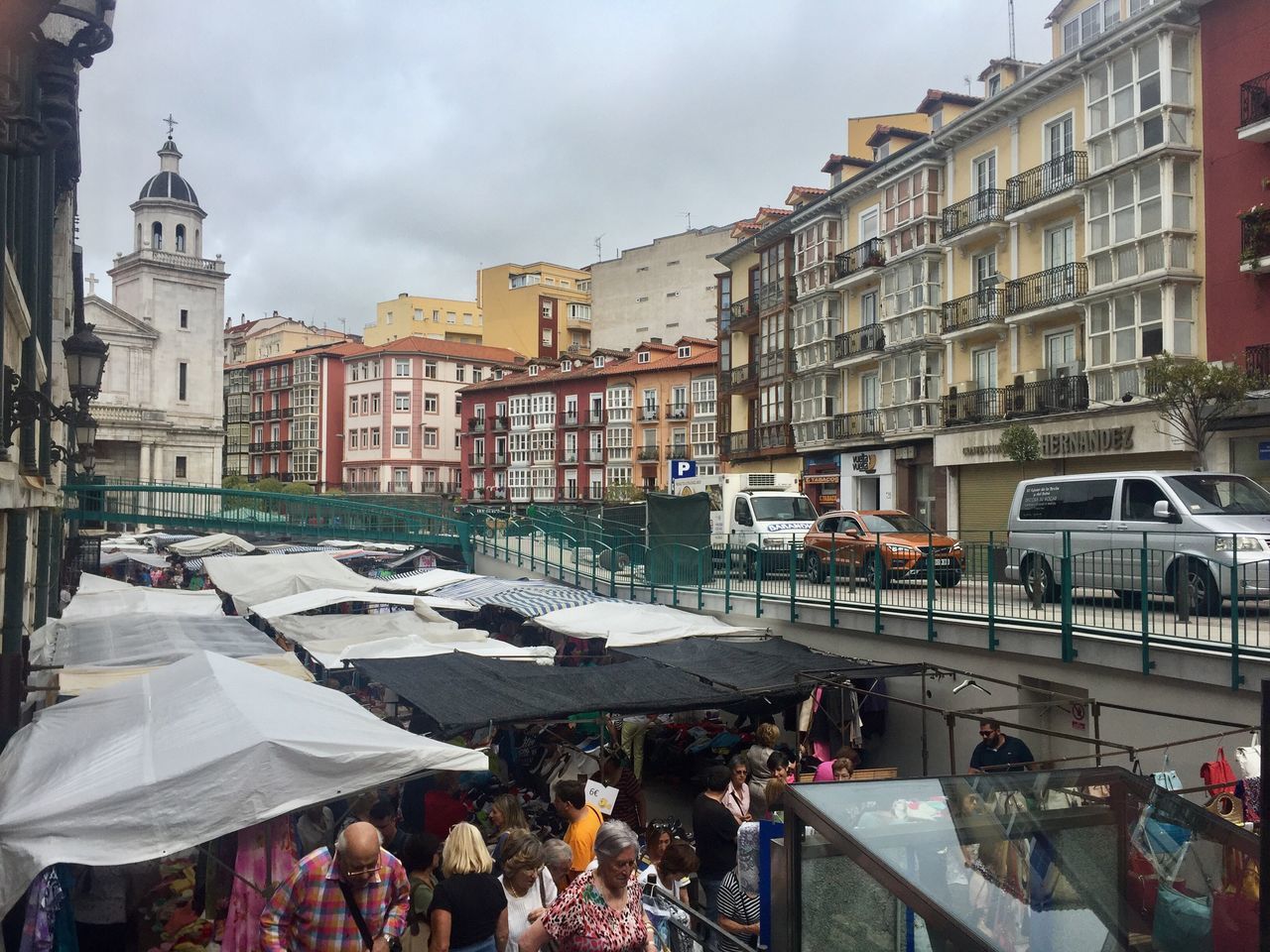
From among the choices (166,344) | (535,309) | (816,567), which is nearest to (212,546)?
(816,567)

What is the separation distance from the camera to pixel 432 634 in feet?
49.6

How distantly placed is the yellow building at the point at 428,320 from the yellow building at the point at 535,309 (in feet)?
13.3

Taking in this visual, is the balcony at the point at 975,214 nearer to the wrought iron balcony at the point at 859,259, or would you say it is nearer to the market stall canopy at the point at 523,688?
the wrought iron balcony at the point at 859,259

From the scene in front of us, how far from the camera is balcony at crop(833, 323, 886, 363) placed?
38969 millimetres

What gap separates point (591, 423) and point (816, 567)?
54.3 m

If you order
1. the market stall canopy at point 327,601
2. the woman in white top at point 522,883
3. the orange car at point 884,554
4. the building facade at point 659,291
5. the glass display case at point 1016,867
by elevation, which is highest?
the building facade at point 659,291

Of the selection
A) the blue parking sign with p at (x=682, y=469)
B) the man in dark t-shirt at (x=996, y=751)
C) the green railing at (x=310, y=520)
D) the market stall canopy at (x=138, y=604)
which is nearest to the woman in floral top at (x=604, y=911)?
the man in dark t-shirt at (x=996, y=751)

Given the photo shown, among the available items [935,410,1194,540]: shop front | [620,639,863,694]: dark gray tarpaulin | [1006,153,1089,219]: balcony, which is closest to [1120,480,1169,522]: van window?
[620,639,863,694]: dark gray tarpaulin

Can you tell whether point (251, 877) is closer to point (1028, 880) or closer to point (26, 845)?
point (26, 845)

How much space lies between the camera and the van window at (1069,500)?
15.8 m

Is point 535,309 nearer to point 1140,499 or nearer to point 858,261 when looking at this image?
point 858,261

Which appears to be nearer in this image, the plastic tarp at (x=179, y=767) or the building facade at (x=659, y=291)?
the plastic tarp at (x=179, y=767)

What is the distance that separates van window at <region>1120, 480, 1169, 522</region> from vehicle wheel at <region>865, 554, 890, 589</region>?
351 centimetres

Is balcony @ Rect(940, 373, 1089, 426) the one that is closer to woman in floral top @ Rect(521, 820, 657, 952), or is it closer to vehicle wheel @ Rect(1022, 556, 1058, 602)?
vehicle wheel @ Rect(1022, 556, 1058, 602)
